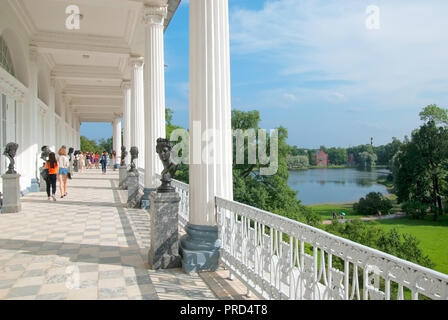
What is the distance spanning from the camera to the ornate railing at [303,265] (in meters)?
1.99

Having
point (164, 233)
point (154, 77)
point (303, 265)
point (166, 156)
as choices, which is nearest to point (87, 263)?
point (164, 233)

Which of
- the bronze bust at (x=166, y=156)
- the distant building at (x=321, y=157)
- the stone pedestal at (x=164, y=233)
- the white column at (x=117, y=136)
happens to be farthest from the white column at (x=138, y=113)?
the distant building at (x=321, y=157)

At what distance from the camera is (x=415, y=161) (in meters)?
44.8

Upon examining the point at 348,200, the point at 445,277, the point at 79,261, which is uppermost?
the point at 445,277

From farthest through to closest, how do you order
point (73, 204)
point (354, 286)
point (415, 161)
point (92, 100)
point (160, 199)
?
point (415, 161)
point (92, 100)
point (73, 204)
point (160, 199)
point (354, 286)

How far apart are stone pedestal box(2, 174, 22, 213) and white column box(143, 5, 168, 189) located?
3723 millimetres

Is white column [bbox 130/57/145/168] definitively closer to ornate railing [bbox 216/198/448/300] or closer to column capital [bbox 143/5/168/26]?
column capital [bbox 143/5/168/26]

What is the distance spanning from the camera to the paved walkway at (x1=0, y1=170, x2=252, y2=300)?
162 inches

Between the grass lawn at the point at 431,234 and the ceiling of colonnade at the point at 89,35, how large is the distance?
29801mm

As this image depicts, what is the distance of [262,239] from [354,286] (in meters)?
1.51

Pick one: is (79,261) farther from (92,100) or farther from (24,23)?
(92,100)

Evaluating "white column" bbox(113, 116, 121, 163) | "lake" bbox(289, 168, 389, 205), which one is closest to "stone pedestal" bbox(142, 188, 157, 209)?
"white column" bbox(113, 116, 121, 163)

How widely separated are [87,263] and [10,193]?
5.71 metres

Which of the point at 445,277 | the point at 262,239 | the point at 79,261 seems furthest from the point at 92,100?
the point at 445,277
